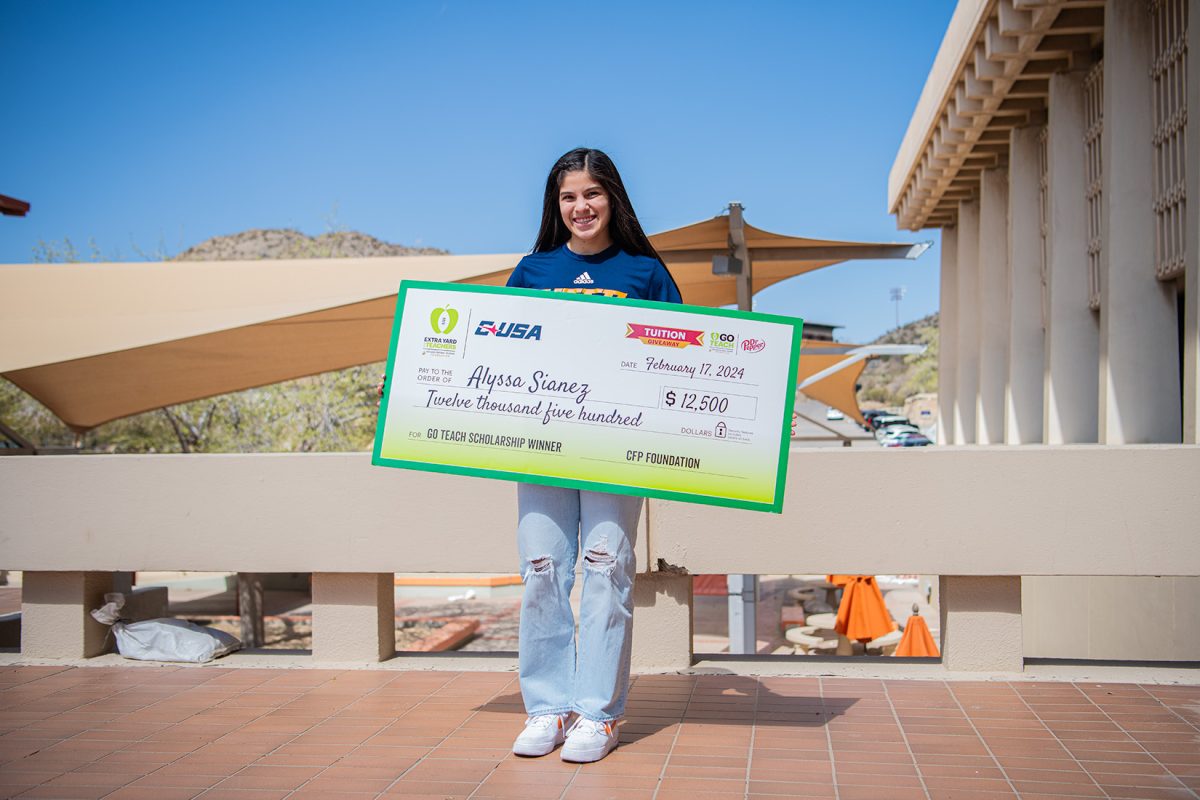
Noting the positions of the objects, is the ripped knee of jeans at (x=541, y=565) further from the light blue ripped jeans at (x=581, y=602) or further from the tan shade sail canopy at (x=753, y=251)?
the tan shade sail canopy at (x=753, y=251)

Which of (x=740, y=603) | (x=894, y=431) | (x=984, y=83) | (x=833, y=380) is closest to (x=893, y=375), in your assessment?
(x=894, y=431)

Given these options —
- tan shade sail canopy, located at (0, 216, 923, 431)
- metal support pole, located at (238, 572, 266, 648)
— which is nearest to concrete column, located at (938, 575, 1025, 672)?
tan shade sail canopy, located at (0, 216, 923, 431)

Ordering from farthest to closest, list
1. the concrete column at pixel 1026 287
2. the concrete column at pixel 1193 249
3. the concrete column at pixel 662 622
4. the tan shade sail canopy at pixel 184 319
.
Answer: the concrete column at pixel 1026 287 < the concrete column at pixel 1193 249 < the tan shade sail canopy at pixel 184 319 < the concrete column at pixel 662 622

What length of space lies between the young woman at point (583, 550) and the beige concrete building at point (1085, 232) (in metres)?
6.20

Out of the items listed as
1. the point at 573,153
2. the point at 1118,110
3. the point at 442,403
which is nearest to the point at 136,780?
the point at 442,403

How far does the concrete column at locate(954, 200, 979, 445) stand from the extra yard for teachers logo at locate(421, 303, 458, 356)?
19437mm

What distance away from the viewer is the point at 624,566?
3.43 metres

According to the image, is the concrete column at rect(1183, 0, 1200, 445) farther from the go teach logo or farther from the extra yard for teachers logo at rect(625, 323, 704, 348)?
the go teach logo

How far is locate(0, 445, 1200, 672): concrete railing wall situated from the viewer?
429 centimetres

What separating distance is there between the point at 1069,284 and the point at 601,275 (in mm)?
11326

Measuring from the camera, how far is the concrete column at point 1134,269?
1070 cm

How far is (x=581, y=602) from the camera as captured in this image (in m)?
3.33

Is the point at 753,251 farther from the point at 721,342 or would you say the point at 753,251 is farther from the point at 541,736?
the point at 541,736
